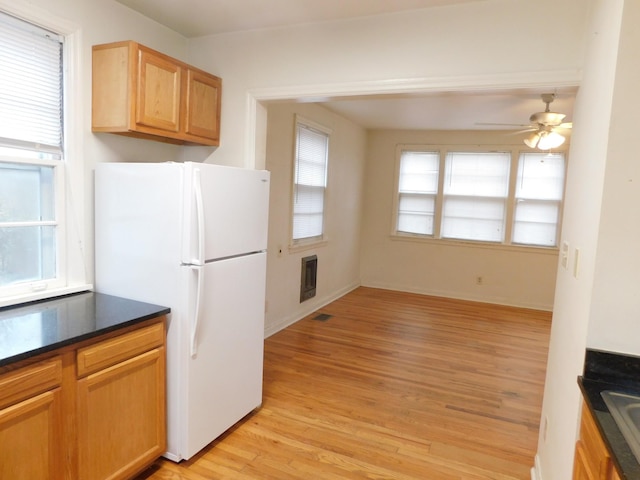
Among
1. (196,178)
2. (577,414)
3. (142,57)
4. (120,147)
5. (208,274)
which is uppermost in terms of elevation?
(142,57)

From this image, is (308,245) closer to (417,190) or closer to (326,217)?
(326,217)

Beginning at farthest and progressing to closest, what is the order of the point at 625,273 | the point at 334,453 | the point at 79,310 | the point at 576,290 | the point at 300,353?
the point at 300,353 < the point at 334,453 < the point at 79,310 < the point at 576,290 < the point at 625,273

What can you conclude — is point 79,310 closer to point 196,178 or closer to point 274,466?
point 196,178

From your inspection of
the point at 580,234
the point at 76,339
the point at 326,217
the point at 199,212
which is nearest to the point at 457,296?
the point at 326,217

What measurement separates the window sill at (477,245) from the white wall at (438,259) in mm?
14

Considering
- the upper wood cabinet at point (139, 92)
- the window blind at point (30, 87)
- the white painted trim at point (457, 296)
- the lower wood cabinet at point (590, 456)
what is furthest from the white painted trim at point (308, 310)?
the lower wood cabinet at point (590, 456)

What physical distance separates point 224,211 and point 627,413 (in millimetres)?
1920

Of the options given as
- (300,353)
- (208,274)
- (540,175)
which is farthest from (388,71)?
(540,175)

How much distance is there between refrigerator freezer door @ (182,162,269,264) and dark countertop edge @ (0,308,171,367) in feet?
1.03

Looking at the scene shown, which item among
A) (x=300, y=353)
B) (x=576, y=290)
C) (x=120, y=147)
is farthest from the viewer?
(x=300, y=353)

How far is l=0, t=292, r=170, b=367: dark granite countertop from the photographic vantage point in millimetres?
1597

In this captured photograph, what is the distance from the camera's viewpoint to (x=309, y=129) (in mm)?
4859

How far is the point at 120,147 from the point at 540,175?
5532mm

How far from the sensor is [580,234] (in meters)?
1.72
